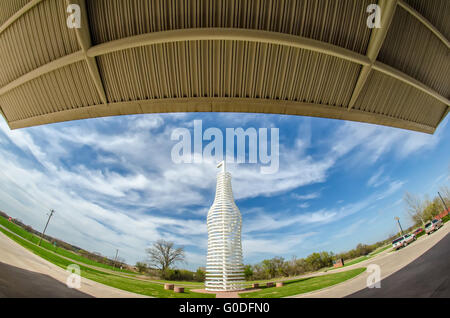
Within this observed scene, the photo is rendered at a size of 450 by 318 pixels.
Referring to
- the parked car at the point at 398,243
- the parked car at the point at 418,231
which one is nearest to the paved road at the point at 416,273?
the parked car at the point at 398,243

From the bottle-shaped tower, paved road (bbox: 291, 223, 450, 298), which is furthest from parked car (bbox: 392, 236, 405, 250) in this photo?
the bottle-shaped tower

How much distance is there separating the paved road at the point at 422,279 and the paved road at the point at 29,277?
6.87 m

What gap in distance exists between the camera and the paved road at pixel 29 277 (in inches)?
147

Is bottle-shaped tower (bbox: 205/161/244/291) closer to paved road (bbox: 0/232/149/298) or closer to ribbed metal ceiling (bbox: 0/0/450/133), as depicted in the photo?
paved road (bbox: 0/232/149/298)

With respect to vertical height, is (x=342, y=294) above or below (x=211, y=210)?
below

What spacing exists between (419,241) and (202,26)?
35.7ft

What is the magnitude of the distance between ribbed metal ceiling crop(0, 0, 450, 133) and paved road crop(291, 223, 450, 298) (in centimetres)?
468

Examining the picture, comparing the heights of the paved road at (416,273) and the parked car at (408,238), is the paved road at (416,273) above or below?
below

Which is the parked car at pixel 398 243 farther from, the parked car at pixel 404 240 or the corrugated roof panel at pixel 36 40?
the corrugated roof panel at pixel 36 40

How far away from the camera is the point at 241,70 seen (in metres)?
5.68

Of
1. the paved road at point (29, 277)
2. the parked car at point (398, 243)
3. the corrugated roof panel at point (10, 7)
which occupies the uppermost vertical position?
the corrugated roof panel at point (10, 7)

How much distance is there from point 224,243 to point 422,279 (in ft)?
28.2
